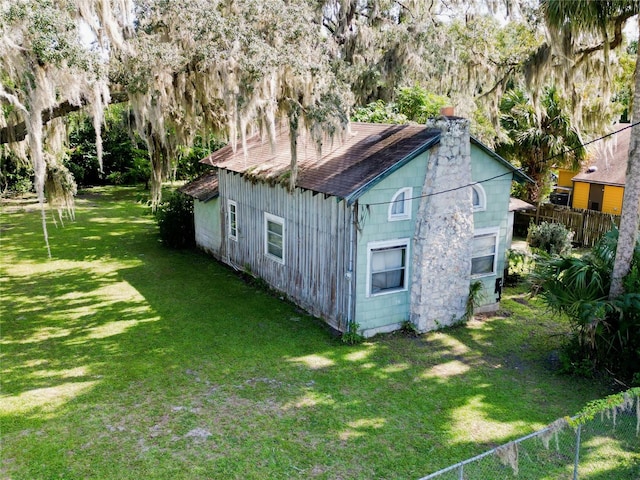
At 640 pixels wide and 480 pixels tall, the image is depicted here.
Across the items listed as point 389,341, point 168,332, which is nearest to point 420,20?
point 389,341

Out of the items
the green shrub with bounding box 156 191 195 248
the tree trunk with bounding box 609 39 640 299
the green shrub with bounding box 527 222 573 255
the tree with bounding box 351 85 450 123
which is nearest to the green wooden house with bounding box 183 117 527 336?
the tree trunk with bounding box 609 39 640 299

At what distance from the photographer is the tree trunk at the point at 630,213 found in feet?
29.2

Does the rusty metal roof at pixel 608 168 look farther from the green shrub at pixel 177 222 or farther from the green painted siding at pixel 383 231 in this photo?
the green shrub at pixel 177 222

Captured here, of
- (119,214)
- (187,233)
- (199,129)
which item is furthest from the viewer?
(119,214)

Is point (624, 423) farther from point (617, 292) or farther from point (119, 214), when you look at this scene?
point (119, 214)

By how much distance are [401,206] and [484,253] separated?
2522 mm

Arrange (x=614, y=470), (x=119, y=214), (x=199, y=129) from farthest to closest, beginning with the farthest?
1. (x=119, y=214)
2. (x=199, y=129)
3. (x=614, y=470)

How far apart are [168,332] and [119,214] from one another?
45.4ft

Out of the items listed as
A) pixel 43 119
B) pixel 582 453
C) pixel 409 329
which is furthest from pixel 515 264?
pixel 43 119

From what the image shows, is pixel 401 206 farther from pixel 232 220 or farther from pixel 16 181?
pixel 16 181

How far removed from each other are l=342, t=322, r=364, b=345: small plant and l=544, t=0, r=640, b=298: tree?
457cm

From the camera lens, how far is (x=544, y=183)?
19.3m

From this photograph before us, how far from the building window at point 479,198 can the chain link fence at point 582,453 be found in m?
5.09

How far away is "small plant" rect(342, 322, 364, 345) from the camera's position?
10.5m
